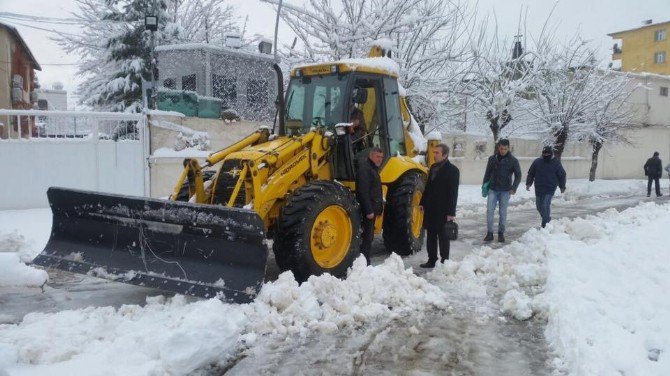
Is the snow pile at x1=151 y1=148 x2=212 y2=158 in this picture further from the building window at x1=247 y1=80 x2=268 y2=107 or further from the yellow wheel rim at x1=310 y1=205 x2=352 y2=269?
the building window at x1=247 y1=80 x2=268 y2=107

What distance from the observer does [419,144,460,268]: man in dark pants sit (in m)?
6.81

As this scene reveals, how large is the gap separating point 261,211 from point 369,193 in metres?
1.48

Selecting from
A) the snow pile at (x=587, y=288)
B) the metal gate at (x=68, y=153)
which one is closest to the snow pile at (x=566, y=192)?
the snow pile at (x=587, y=288)

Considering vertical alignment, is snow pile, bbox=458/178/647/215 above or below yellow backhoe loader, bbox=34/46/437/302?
below

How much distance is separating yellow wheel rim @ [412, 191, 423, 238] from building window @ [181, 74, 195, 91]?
1394cm

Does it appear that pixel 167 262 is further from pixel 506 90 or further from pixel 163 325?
pixel 506 90

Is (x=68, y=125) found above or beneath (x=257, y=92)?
beneath

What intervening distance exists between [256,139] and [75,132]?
5648 millimetres

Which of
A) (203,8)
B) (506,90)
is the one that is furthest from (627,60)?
(203,8)

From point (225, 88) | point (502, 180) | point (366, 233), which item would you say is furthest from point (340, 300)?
point (225, 88)

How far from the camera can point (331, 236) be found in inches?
230

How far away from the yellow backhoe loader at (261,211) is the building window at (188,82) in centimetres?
1318

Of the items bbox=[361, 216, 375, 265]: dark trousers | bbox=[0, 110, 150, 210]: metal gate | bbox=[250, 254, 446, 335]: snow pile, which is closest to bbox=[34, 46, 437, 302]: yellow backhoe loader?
bbox=[250, 254, 446, 335]: snow pile

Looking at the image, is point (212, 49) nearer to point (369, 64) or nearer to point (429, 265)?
point (369, 64)
